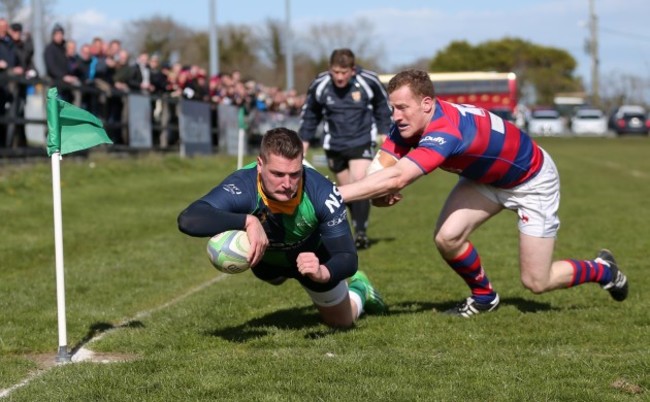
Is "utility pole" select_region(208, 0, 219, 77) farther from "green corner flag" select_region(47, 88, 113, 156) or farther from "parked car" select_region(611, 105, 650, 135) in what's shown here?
"parked car" select_region(611, 105, 650, 135)

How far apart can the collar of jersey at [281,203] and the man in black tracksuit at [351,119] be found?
5511 mm

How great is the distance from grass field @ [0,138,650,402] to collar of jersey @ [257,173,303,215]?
907mm

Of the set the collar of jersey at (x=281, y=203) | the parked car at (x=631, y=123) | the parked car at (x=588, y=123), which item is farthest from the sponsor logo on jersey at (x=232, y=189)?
the parked car at (x=588, y=123)

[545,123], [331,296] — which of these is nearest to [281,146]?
[331,296]

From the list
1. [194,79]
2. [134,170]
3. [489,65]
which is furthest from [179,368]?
[489,65]

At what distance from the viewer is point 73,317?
793 cm

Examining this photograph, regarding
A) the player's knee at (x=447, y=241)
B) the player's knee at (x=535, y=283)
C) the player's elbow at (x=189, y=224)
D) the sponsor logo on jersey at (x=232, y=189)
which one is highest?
the sponsor logo on jersey at (x=232, y=189)

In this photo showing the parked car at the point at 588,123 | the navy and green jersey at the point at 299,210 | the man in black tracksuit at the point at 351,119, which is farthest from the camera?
the parked car at the point at 588,123

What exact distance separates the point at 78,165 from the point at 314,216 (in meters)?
13.7

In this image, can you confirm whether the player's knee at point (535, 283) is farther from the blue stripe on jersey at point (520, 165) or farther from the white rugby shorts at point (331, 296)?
the white rugby shorts at point (331, 296)

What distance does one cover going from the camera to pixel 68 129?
6.75m

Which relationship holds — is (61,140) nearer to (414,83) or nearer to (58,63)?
(414,83)

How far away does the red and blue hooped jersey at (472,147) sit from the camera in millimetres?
6691

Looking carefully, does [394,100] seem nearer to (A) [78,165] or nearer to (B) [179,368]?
(B) [179,368]
